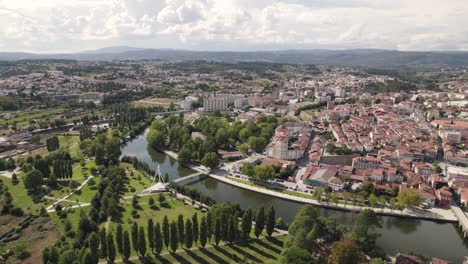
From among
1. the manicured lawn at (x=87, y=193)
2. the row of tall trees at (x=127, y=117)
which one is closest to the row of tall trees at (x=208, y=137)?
the row of tall trees at (x=127, y=117)

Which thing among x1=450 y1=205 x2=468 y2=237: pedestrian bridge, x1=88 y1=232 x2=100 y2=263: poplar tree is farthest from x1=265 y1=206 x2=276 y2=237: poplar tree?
x1=450 y1=205 x2=468 y2=237: pedestrian bridge

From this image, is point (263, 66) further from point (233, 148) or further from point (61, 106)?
point (233, 148)

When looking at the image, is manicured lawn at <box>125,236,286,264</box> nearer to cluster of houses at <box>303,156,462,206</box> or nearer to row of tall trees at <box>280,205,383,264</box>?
row of tall trees at <box>280,205,383,264</box>

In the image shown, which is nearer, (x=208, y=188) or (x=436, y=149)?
(x=208, y=188)

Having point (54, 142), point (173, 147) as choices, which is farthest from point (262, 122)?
point (54, 142)

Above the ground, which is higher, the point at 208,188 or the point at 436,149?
the point at 436,149

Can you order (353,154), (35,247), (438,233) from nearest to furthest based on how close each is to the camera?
(35,247), (438,233), (353,154)

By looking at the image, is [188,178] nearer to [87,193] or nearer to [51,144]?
[87,193]

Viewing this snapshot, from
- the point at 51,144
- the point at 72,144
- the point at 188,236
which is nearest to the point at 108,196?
the point at 188,236
